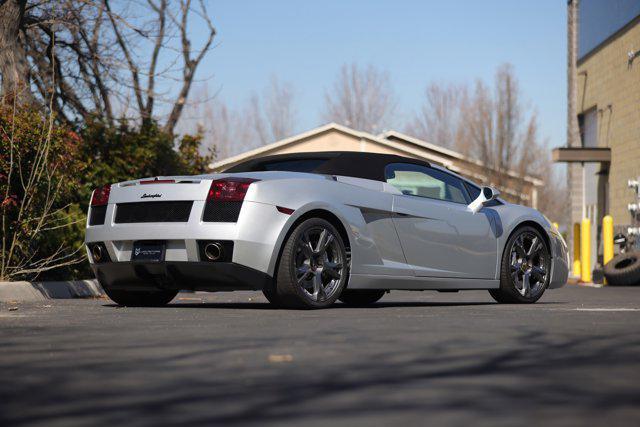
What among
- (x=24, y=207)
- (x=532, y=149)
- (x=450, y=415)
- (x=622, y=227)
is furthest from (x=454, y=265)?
(x=532, y=149)

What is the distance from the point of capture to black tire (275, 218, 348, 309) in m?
9.67

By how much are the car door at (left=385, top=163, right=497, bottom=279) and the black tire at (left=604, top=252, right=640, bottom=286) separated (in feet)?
34.9

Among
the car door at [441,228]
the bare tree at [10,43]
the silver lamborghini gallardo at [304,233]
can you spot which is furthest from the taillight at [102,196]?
the bare tree at [10,43]

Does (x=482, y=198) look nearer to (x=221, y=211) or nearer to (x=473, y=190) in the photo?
(x=473, y=190)

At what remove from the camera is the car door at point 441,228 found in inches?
425

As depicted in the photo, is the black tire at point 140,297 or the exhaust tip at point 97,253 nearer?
the exhaust tip at point 97,253

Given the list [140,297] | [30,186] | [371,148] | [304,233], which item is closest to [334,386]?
[304,233]

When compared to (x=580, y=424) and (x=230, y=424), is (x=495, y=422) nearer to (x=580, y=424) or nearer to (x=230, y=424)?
(x=580, y=424)

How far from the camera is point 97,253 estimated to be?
10.4m

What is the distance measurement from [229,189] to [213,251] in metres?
0.50

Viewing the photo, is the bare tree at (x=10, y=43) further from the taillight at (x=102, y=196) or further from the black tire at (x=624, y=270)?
the black tire at (x=624, y=270)

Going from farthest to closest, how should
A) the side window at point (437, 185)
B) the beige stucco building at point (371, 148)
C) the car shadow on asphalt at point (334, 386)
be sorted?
the beige stucco building at point (371, 148) < the side window at point (437, 185) < the car shadow on asphalt at point (334, 386)

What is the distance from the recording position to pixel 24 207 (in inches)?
521

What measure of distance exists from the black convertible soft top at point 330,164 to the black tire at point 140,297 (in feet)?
4.44
